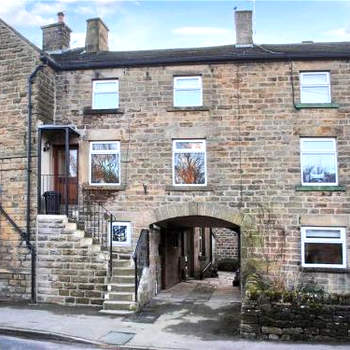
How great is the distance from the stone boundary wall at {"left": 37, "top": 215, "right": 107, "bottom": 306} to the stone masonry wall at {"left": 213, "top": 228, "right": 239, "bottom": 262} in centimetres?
1535

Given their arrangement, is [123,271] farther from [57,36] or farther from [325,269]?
[57,36]

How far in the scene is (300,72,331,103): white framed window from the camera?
49.1 feet

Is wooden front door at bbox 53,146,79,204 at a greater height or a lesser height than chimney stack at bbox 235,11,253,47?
lesser

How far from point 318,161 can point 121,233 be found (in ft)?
21.6

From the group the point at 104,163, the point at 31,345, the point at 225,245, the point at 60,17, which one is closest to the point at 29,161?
the point at 104,163

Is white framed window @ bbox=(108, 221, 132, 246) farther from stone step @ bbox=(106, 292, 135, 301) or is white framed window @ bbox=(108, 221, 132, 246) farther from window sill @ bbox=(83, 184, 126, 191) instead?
stone step @ bbox=(106, 292, 135, 301)

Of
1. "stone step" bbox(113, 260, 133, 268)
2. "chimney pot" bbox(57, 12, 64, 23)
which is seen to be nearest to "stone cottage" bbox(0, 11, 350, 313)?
"stone step" bbox(113, 260, 133, 268)

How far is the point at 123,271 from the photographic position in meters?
13.8

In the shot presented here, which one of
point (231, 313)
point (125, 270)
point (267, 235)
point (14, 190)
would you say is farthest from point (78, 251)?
point (267, 235)

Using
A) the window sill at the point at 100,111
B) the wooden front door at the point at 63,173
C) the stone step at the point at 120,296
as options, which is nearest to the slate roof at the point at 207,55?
the window sill at the point at 100,111

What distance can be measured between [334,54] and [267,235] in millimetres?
5923

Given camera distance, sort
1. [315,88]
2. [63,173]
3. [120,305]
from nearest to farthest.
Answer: [120,305] < [315,88] < [63,173]

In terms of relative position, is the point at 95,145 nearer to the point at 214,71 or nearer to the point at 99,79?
the point at 99,79

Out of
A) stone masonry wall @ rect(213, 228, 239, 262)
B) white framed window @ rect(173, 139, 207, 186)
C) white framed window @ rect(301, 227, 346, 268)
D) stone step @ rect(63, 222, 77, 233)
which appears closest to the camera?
stone step @ rect(63, 222, 77, 233)
